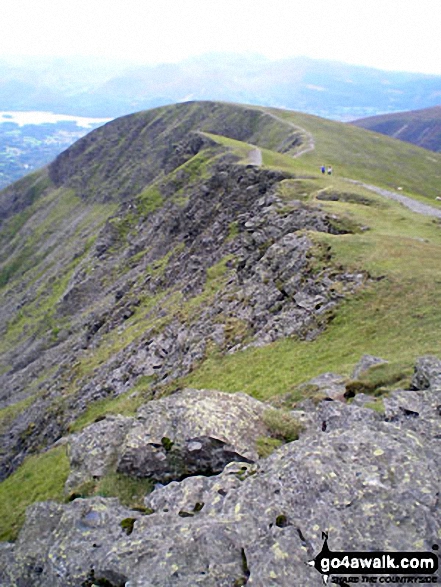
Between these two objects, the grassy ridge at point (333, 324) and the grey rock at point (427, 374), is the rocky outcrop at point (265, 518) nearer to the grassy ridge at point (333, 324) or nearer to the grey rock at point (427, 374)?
the grey rock at point (427, 374)

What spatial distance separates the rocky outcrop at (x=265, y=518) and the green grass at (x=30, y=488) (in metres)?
5.10

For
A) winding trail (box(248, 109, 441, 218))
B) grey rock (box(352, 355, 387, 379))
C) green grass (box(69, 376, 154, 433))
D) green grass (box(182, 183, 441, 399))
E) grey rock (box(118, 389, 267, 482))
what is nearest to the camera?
grey rock (box(118, 389, 267, 482))

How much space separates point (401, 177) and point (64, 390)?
114398mm

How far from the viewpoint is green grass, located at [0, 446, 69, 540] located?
25.8m

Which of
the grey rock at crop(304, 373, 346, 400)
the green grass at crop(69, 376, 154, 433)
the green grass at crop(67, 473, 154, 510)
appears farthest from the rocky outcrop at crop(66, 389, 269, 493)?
the green grass at crop(69, 376, 154, 433)

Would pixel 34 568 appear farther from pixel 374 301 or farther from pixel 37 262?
pixel 37 262

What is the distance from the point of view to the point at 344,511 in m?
15.2

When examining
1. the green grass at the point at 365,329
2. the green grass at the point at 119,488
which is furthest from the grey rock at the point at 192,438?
the green grass at the point at 365,329

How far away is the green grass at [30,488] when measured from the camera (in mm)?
25788

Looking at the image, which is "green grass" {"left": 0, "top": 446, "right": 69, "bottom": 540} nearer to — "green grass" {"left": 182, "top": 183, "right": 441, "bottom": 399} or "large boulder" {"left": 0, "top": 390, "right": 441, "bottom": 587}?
"large boulder" {"left": 0, "top": 390, "right": 441, "bottom": 587}

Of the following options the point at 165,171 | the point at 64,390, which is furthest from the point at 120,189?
the point at 64,390

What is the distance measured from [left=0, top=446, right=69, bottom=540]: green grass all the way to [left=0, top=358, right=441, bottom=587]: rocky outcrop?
201 inches

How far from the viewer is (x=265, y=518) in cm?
1602

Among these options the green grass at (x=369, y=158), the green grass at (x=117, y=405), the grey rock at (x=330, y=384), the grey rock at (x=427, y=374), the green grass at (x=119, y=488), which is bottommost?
the green grass at (x=117, y=405)
